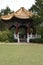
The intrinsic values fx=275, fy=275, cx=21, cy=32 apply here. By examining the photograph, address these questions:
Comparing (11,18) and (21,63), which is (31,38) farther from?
(21,63)

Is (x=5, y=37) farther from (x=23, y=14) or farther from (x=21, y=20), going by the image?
(x=23, y=14)

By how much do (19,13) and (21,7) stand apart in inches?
86.4

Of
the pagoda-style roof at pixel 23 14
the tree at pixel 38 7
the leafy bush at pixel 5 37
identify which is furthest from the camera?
the pagoda-style roof at pixel 23 14

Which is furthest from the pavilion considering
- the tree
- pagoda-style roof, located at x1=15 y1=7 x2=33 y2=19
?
the tree

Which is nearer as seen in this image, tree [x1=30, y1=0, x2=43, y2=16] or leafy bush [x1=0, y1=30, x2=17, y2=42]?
leafy bush [x1=0, y1=30, x2=17, y2=42]

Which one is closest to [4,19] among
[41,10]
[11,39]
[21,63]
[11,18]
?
[11,18]

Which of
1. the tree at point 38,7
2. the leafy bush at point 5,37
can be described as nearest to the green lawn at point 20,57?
the leafy bush at point 5,37

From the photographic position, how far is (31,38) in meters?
38.5

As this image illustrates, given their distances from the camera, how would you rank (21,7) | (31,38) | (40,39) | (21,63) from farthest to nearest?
(21,7)
(31,38)
(40,39)
(21,63)

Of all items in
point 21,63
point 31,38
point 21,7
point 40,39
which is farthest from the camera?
point 21,7

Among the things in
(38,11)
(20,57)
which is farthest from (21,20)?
(20,57)

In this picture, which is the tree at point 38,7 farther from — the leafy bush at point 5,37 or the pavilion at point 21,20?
the leafy bush at point 5,37

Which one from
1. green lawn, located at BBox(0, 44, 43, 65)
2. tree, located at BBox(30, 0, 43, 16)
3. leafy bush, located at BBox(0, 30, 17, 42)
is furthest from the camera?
tree, located at BBox(30, 0, 43, 16)

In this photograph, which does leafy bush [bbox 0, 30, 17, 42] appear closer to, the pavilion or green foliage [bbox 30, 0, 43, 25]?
the pavilion
